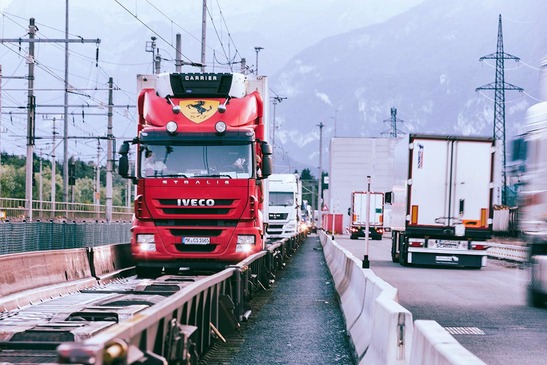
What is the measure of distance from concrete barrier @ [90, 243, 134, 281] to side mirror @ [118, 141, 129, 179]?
1886 mm

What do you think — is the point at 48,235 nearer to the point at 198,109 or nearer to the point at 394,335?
the point at 198,109

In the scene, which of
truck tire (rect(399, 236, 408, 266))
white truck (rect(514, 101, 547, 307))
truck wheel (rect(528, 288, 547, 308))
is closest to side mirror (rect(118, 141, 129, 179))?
white truck (rect(514, 101, 547, 307))

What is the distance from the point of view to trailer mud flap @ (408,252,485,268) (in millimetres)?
26328

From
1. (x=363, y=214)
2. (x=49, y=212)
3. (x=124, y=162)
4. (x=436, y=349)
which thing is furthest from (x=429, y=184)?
(x=49, y=212)

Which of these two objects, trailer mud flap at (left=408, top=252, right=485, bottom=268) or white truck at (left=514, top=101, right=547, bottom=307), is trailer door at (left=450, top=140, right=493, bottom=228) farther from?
white truck at (left=514, top=101, right=547, bottom=307)

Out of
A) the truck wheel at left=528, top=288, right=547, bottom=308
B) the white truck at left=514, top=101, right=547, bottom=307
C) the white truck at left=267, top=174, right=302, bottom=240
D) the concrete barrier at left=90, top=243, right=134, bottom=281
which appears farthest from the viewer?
the white truck at left=267, top=174, right=302, bottom=240

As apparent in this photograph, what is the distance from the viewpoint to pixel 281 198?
1743 inches

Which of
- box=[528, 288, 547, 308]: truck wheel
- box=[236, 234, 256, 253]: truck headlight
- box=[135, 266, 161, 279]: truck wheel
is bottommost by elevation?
box=[135, 266, 161, 279]: truck wheel

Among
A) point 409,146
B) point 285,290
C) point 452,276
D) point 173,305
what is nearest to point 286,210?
point 409,146

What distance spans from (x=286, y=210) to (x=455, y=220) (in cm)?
1829

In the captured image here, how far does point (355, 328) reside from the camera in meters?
10.6

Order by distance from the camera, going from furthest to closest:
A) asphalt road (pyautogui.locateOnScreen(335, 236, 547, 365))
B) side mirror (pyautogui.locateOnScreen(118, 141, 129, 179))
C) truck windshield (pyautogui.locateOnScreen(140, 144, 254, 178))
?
truck windshield (pyautogui.locateOnScreen(140, 144, 254, 178)), side mirror (pyautogui.locateOnScreen(118, 141, 129, 179)), asphalt road (pyautogui.locateOnScreen(335, 236, 547, 365))

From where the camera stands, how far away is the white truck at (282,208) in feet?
143

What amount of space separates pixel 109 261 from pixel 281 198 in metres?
24.9
